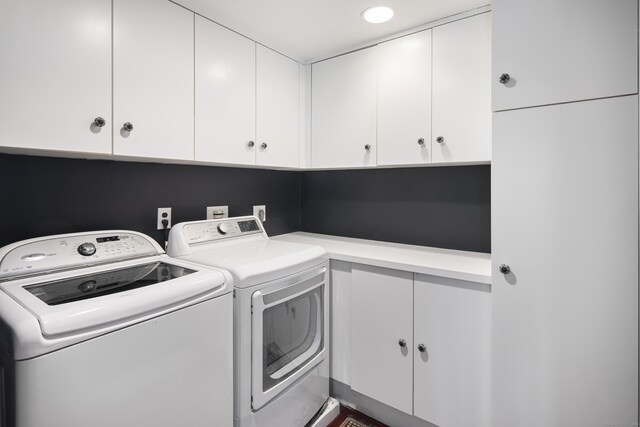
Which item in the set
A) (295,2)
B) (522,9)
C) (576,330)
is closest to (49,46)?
(295,2)

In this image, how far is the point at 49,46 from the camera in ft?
3.66

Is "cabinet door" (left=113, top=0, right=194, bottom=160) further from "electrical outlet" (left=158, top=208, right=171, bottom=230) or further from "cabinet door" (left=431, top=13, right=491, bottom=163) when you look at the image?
"cabinet door" (left=431, top=13, right=491, bottom=163)

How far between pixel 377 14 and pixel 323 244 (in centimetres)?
133

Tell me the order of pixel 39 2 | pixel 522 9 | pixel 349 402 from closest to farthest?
pixel 39 2, pixel 522 9, pixel 349 402

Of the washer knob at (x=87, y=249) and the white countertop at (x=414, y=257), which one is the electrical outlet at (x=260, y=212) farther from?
the washer knob at (x=87, y=249)

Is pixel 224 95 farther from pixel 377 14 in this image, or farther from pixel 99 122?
pixel 377 14

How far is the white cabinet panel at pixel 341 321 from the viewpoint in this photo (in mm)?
1821

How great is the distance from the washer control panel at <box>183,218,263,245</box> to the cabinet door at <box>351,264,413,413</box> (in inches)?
27.6

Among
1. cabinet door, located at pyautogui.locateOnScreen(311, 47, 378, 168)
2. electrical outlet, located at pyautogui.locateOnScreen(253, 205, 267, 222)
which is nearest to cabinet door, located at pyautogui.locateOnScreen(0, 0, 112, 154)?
electrical outlet, located at pyautogui.locateOnScreen(253, 205, 267, 222)

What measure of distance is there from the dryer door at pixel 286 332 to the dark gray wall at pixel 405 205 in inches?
27.1

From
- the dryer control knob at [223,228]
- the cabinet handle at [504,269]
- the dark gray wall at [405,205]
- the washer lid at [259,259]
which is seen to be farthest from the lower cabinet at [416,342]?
the dryer control knob at [223,228]

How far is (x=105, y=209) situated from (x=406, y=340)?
1.61 m

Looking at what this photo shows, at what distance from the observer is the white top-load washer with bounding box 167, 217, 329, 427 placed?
1339 millimetres

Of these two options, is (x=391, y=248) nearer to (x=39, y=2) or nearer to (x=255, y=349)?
(x=255, y=349)
